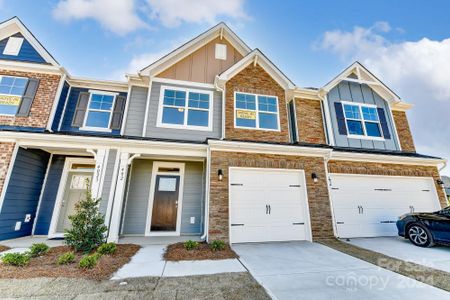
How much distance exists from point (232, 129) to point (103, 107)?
577cm

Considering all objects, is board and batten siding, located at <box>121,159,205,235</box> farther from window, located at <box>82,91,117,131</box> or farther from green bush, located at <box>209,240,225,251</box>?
window, located at <box>82,91,117,131</box>

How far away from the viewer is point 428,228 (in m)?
5.65

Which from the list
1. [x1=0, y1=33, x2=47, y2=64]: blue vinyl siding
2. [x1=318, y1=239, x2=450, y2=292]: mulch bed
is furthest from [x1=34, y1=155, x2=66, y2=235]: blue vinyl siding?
[x1=318, y1=239, x2=450, y2=292]: mulch bed

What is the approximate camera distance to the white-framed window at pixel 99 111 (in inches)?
308

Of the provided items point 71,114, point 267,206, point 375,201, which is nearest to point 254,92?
point 267,206

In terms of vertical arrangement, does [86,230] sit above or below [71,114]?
below

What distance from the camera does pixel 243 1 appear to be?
329 inches

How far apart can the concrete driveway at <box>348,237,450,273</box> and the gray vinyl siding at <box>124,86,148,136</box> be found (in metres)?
9.01

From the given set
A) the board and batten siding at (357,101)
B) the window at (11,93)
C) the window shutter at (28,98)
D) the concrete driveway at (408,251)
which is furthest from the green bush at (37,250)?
the board and batten siding at (357,101)

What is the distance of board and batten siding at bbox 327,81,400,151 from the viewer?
29.5ft

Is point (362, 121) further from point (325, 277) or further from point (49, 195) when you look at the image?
point (49, 195)

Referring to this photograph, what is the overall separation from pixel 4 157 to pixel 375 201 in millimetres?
13046

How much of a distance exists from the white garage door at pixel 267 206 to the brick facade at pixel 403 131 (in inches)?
286

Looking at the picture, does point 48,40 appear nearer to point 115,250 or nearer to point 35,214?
point 35,214
